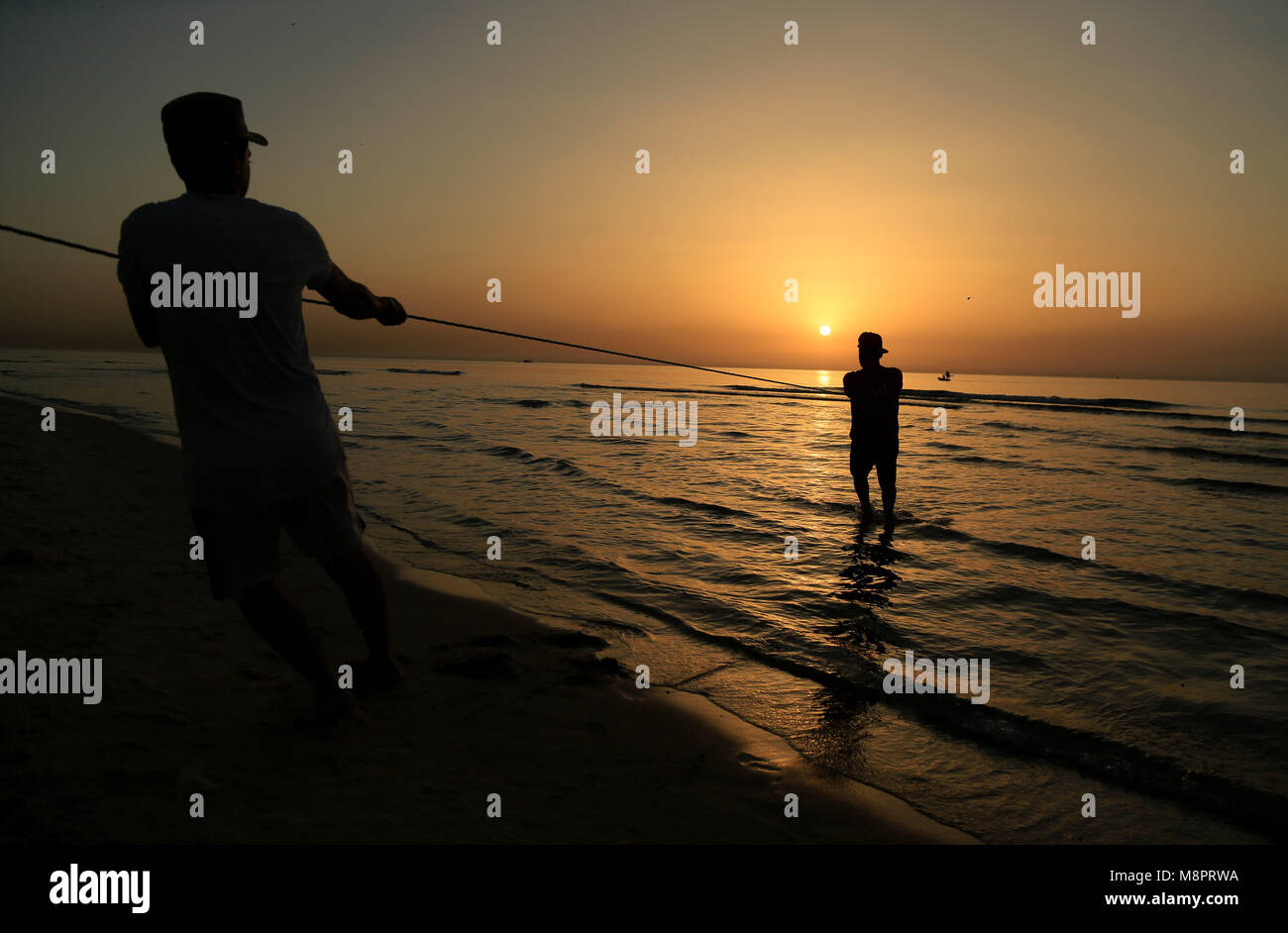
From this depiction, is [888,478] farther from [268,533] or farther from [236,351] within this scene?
[236,351]

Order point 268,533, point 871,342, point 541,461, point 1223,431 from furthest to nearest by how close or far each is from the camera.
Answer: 1. point 1223,431
2. point 541,461
3. point 871,342
4. point 268,533

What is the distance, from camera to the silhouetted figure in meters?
2.22

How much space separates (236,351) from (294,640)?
1.13 meters

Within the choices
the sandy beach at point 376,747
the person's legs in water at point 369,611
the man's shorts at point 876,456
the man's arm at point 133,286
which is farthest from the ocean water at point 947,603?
the man's arm at point 133,286

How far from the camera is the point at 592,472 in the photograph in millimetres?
12602

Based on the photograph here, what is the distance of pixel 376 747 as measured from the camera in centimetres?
273

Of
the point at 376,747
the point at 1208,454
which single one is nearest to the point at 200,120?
the point at 376,747

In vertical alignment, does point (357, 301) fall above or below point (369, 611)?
above

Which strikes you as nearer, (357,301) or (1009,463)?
(357,301)

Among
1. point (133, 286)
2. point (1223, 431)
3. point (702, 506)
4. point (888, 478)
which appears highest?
point (133, 286)

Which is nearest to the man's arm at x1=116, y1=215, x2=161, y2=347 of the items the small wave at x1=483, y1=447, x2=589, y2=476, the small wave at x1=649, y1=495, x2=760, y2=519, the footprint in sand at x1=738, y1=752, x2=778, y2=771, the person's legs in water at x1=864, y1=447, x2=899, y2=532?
the footprint in sand at x1=738, y1=752, x2=778, y2=771

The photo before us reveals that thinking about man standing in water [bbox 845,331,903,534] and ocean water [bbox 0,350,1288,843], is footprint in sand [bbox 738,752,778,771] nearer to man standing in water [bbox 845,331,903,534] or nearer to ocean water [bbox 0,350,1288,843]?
ocean water [bbox 0,350,1288,843]
